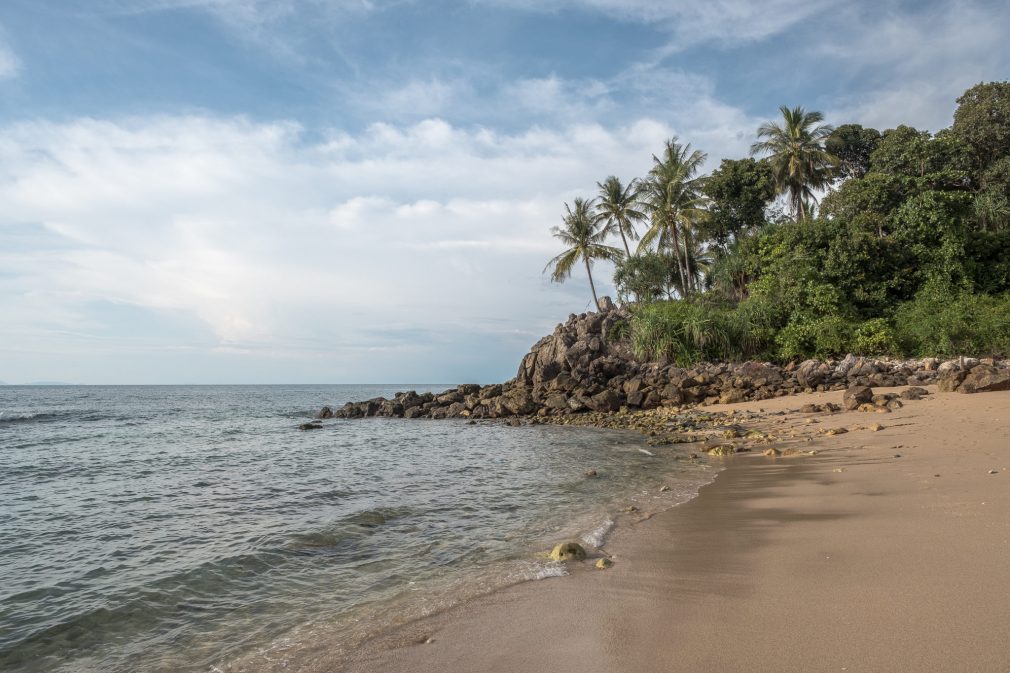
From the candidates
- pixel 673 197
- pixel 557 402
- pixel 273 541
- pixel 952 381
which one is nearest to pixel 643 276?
pixel 673 197

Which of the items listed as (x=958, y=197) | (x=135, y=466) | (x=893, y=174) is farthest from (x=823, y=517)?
(x=893, y=174)

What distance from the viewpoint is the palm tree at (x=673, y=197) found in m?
34.4

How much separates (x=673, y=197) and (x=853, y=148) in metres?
13.5

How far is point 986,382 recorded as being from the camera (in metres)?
14.2

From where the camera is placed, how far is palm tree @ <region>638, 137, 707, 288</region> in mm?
34375

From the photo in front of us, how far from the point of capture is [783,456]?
10.1 m

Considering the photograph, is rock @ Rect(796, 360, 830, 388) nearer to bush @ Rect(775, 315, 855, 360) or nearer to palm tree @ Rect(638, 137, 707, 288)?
bush @ Rect(775, 315, 855, 360)

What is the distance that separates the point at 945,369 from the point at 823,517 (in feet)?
52.3

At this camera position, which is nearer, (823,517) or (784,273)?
(823,517)

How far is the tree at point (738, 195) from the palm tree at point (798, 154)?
738mm

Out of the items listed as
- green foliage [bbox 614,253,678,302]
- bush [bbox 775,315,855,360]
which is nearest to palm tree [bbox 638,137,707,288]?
green foliage [bbox 614,253,678,302]

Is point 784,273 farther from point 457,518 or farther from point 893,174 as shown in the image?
point 457,518

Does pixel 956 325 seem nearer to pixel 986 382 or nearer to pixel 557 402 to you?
pixel 986 382

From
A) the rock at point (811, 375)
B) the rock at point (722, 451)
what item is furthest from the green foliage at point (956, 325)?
the rock at point (722, 451)
